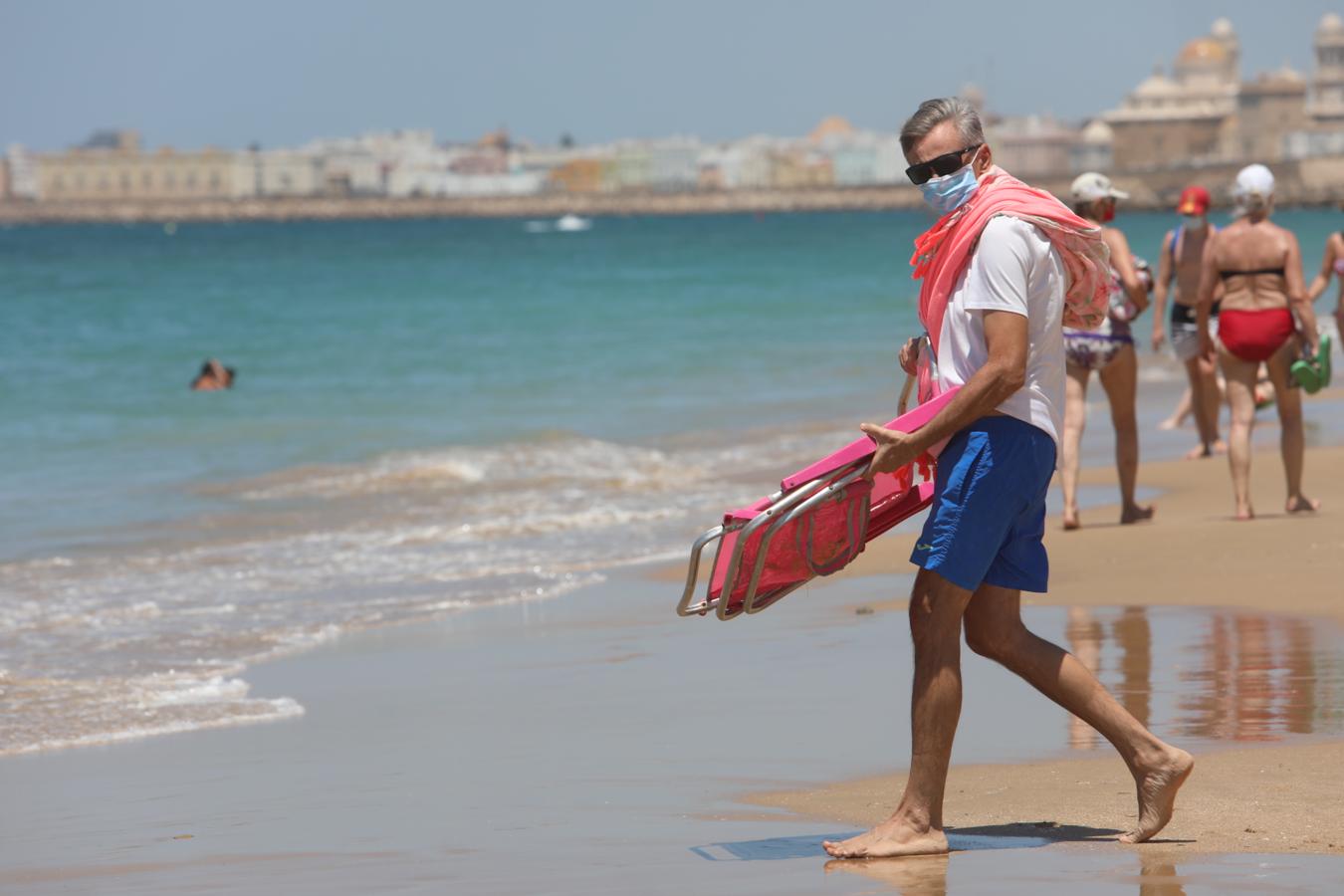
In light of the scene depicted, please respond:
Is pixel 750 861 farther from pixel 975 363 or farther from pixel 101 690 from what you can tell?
pixel 101 690

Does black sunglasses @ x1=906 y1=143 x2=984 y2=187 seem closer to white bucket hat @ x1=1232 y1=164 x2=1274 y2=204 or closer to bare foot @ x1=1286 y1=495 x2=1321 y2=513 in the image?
white bucket hat @ x1=1232 y1=164 x2=1274 y2=204

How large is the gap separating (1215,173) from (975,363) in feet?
481

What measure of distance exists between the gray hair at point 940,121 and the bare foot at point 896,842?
1.34 metres

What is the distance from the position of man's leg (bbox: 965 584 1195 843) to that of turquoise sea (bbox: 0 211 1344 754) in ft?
8.96

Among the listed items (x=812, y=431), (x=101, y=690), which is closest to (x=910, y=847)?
(x=101, y=690)

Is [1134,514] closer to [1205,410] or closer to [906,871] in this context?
[1205,410]

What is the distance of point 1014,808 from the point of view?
14.4 ft

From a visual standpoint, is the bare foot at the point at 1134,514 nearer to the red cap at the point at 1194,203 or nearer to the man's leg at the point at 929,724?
the red cap at the point at 1194,203

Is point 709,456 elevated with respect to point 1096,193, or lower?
lower

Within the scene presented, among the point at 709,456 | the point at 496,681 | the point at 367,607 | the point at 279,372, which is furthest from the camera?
the point at 279,372

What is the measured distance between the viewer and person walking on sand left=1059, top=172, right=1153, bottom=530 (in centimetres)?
855

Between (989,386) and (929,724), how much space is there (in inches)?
26.9

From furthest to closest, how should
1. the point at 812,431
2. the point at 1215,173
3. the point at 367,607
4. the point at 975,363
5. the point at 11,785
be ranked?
the point at 1215,173 → the point at 812,431 → the point at 367,607 → the point at 11,785 → the point at 975,363

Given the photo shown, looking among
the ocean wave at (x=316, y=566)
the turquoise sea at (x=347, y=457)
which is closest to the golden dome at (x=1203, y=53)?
the turquoise sea at (x=347, y=457)
